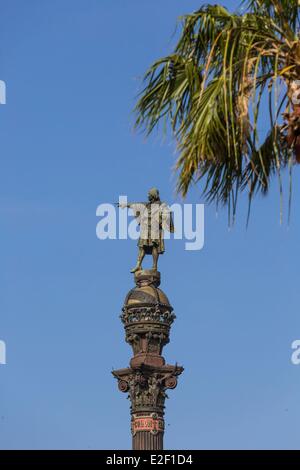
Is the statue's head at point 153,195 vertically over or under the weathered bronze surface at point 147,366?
over

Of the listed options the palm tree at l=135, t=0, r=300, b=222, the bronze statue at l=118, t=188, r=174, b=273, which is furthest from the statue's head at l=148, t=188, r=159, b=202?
the palm tree at l=135, t=0, r=300, b=222

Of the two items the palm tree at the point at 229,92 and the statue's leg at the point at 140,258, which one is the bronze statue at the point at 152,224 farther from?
the palm tree at the point at 229,92

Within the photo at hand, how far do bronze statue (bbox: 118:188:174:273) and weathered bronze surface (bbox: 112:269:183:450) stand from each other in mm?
1564

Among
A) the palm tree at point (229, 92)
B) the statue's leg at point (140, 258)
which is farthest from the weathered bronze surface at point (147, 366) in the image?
the palm tree at point (229, 92)

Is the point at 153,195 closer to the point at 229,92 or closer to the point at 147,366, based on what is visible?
the point at 147,366

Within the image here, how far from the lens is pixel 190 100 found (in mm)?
11484

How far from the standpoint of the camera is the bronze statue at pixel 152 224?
32.3 metres

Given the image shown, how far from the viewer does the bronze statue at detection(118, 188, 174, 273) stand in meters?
32.3

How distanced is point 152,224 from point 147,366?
4431 mm

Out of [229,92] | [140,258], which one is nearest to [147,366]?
[140,258]

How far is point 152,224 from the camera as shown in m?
32.8

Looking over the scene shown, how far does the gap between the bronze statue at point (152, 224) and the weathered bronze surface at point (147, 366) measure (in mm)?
1564
